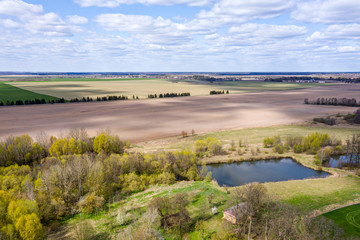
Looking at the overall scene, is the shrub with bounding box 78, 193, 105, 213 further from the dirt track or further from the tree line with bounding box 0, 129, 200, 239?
the dirt track

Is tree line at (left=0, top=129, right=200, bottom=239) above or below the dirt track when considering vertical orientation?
below

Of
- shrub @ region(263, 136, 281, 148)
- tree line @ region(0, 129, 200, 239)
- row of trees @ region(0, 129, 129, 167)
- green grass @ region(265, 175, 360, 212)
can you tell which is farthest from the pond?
row of trees @ region(0, 129, 129, 167)

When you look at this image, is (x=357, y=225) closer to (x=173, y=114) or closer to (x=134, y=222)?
(x=134, y=222)

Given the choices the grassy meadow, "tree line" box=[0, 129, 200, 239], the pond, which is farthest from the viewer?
the pond

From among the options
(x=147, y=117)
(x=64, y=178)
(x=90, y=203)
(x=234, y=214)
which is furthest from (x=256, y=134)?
(x=64, y=178)

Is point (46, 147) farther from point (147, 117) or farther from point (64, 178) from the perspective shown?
point (147, 117)

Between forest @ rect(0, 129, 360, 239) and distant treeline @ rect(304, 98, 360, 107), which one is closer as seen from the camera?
forest @ rect(0, 129, 360, 239)

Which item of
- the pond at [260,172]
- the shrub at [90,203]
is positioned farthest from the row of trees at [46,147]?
the pond at [260,172]
